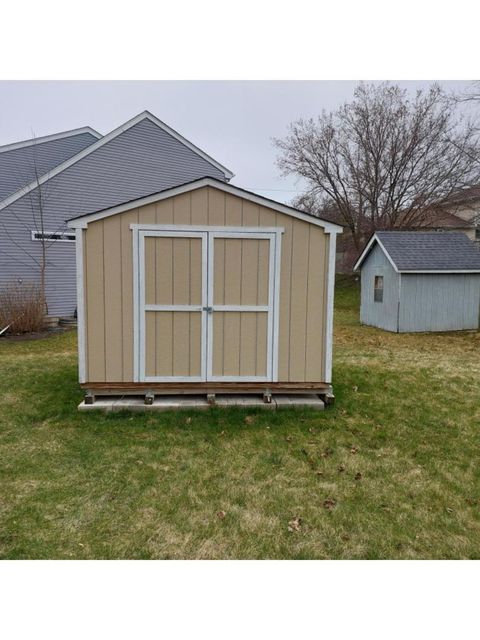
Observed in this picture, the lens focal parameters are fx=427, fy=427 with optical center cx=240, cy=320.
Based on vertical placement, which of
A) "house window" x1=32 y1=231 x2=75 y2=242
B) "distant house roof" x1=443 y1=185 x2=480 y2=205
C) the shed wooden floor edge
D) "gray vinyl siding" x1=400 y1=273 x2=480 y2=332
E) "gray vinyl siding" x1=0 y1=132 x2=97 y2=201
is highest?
"distant house roof" x1=443 y1=185 x2=480 y2=205

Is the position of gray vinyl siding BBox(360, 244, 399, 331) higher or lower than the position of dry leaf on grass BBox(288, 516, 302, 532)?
higher

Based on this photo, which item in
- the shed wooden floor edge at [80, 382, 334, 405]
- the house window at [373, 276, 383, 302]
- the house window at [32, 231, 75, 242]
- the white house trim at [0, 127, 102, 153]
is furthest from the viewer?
the white house trim at [0, 127, 102, 153]

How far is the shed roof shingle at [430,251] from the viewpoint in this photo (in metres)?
12.9

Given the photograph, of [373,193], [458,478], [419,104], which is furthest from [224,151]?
[458,478]

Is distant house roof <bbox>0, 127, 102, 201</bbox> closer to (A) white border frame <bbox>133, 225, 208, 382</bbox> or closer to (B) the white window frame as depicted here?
(B) the white window frame

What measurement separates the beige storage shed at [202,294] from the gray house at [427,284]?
866cm

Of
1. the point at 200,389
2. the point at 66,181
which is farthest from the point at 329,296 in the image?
the point at 66,181

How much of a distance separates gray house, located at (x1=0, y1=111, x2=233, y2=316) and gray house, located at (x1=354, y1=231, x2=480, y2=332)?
651 cm

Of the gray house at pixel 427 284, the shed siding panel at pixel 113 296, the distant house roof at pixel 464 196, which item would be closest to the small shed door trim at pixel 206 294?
the shed siding panel at pixel 113 296

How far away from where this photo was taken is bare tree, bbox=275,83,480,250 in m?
23.9

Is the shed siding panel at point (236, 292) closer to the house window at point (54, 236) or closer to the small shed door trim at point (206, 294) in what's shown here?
the small shed door trim at point (206, 294)

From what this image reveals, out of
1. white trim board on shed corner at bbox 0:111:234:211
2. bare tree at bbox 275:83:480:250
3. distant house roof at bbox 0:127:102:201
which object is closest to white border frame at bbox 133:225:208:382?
white trim board on shed corner at bbox 0:111:234:211

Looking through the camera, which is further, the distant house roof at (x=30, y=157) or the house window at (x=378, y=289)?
the distant house roof at (x=30, y=157)

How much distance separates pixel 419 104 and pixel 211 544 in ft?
92.7
